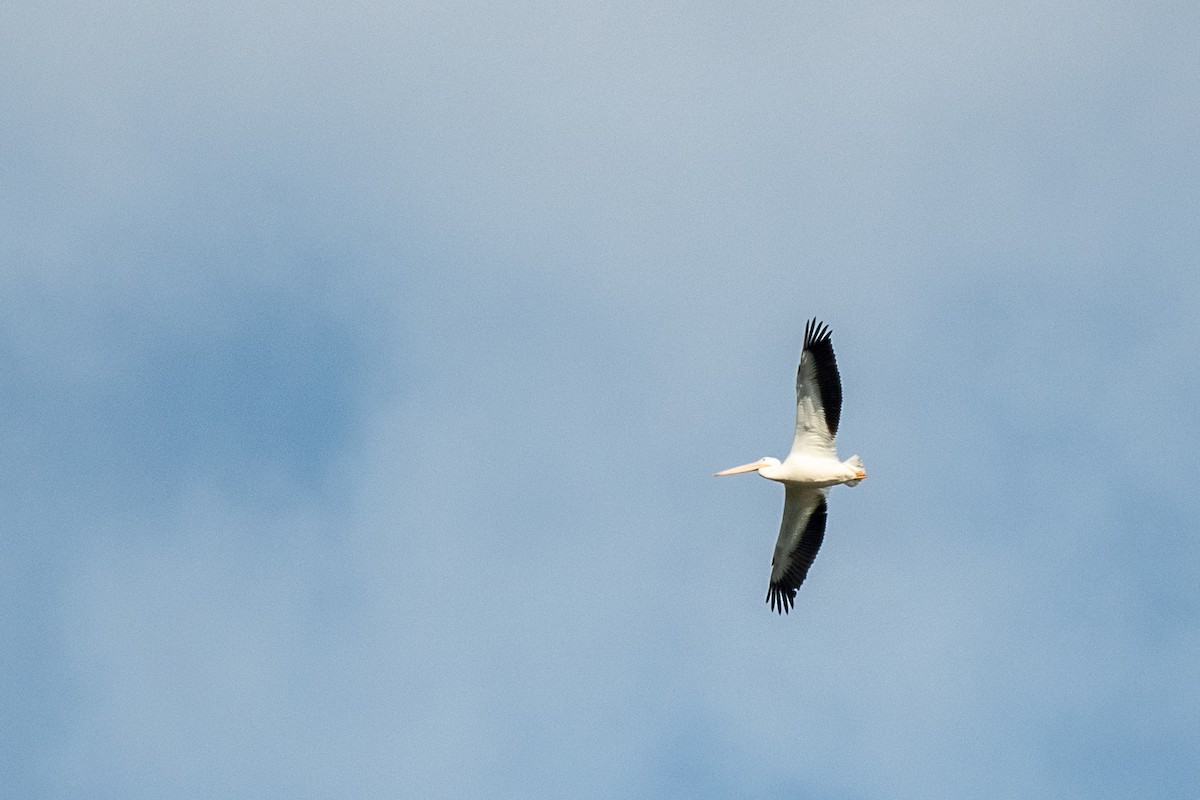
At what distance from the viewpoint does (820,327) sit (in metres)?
37.7

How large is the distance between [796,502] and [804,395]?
2392mm

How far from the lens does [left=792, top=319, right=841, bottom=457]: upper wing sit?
3772 cm

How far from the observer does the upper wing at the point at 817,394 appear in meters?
37.7

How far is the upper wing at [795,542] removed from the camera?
129 feet

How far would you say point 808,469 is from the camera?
3828cm

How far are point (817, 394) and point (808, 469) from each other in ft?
4.51

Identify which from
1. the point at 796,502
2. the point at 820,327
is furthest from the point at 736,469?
the point at 820,327

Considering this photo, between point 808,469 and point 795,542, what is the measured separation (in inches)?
82.7

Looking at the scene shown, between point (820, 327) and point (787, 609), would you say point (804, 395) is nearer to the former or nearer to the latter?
point (820, 327)

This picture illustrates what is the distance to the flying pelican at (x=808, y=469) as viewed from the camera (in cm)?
Result: 3778

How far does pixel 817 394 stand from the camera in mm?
37969

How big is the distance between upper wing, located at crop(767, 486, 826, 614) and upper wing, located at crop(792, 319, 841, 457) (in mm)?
1156

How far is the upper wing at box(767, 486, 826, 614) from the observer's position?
129ft

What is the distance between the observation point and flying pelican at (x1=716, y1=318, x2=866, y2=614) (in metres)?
37.8
